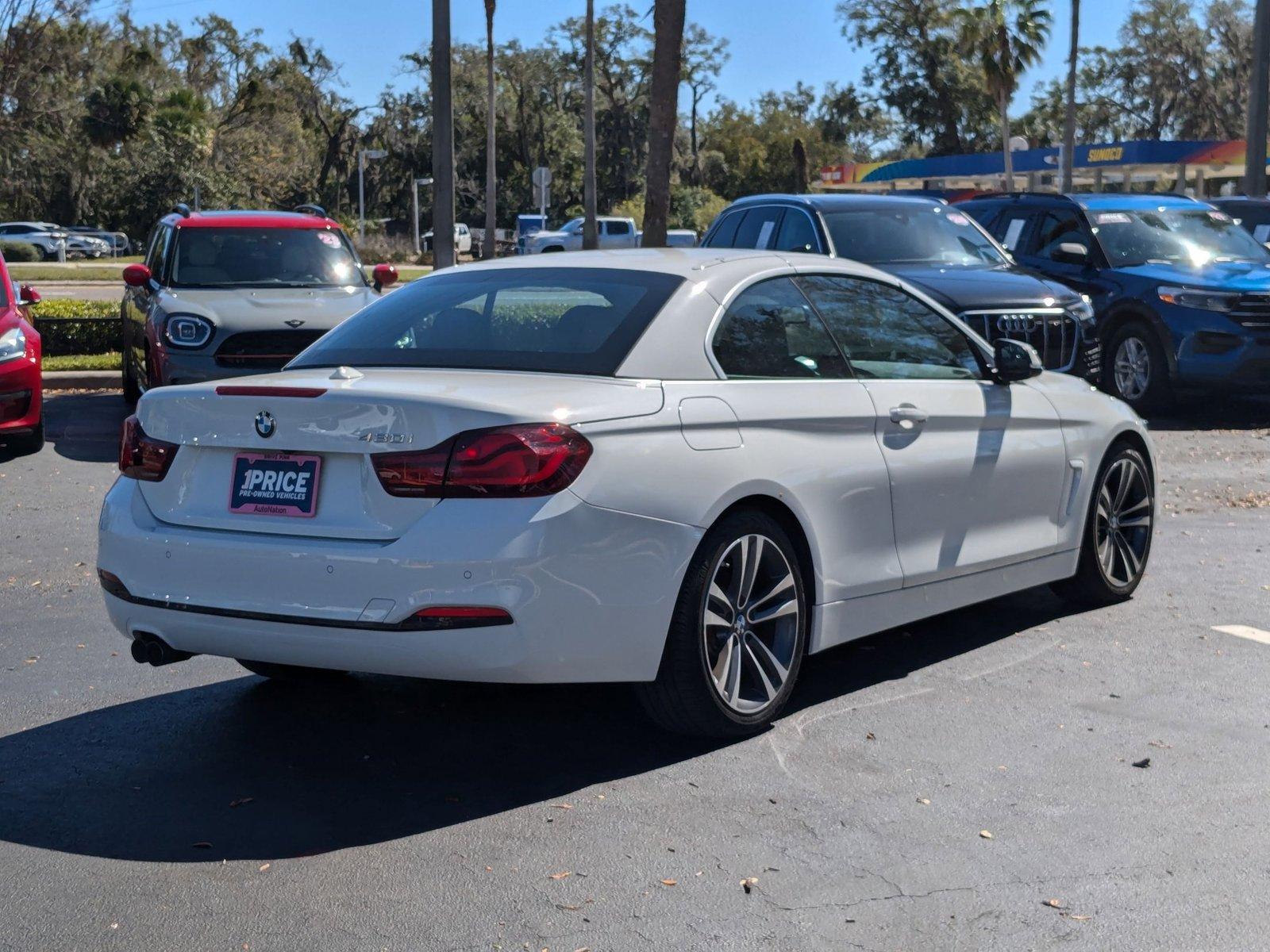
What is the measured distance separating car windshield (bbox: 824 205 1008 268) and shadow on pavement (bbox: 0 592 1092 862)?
286 inches

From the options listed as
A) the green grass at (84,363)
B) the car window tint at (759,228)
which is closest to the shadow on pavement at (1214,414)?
the car window tint at (759,228)

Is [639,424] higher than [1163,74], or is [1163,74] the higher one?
[1163,74]

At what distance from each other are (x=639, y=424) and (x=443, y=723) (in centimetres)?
131

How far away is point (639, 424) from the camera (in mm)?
4844

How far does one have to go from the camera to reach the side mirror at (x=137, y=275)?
1348 cm

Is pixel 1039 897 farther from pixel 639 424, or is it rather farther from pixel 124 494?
pixel 124 494

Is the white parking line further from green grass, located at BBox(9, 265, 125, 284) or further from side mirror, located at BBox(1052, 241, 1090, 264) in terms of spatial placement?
green grass, located at BBox(9, 265, 125, 284)

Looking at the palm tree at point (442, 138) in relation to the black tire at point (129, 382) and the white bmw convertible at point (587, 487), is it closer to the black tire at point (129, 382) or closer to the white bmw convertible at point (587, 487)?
the black tire at point (129, 382)

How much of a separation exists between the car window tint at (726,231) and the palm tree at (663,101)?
189 inches

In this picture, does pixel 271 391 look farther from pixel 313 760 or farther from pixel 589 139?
pixel 589 139

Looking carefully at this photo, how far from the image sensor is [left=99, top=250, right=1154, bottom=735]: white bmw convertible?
4.58m

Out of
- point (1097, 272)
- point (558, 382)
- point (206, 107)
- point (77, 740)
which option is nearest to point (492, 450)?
point (558, 382)

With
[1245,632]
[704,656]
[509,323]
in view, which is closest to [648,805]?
[704,656]

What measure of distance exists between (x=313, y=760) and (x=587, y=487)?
126 centimetres
